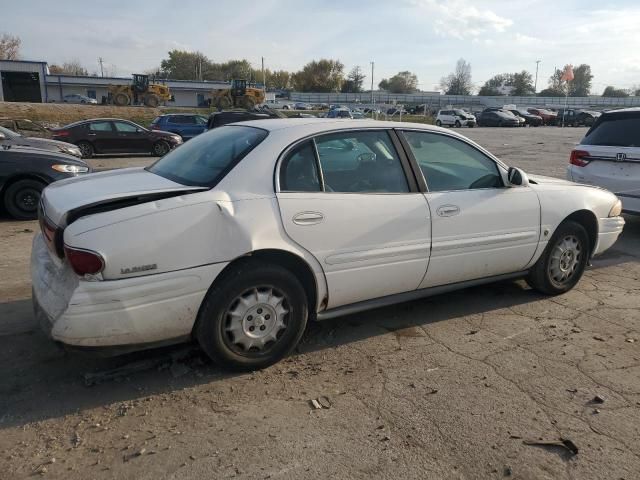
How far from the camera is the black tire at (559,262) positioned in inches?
184

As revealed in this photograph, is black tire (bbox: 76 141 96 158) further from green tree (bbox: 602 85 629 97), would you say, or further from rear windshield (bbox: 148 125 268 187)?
green tree (bbox: 602 85 629 97)

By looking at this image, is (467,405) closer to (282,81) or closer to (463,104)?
(463,104)

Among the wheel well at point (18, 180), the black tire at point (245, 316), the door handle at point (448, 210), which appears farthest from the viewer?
the wheel well at point (18, 180)

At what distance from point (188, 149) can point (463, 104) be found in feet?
300

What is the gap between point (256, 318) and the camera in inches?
131

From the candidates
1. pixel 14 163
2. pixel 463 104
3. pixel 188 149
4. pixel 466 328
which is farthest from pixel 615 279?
pixel 463 104

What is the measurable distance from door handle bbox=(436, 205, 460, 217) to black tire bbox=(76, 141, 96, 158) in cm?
1679

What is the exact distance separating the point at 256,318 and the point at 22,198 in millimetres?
6289

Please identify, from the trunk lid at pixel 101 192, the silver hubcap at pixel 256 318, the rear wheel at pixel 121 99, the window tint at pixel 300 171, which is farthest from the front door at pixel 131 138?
the rear wheel at pixel 121 99

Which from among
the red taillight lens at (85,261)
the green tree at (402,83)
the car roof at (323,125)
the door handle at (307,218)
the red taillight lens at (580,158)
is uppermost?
the green tree at (402,83)

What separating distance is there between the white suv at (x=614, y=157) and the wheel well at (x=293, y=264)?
5.25 m

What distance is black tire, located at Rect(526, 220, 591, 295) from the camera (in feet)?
15.3

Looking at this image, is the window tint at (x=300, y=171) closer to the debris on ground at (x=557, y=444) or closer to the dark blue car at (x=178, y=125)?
the debris on ground at (x=557, y=444)

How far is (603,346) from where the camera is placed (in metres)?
3.88
